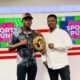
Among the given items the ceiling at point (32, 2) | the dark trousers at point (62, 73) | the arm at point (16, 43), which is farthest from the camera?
the ceiling at point (32, 2)

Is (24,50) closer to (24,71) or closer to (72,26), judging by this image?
(24,71)

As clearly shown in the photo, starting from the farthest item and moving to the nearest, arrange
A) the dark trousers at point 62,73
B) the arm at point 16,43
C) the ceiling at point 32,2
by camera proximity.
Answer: the ceiling at point 32,2, the dark trousers at point 62,73, the arm at point 16,43

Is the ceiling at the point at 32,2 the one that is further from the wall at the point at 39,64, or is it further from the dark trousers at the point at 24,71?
the dark trousers at the point at 24,71

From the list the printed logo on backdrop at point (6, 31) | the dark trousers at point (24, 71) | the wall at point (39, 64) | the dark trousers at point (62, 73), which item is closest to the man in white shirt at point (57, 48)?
the dark trousers at point (62, 73)

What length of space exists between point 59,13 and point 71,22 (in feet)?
0.69

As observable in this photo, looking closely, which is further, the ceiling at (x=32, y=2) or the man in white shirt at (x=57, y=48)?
the ceiling at (x=32, y=2)

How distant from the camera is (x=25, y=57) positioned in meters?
2.38

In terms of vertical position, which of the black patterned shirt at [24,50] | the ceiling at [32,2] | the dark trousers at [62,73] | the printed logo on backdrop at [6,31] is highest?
the ceiling at [32,2]

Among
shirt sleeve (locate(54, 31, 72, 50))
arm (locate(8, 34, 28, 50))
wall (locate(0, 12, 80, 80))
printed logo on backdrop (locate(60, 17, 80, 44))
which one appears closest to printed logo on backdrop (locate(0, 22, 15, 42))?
wall (locate(0, 12, 80, 80))

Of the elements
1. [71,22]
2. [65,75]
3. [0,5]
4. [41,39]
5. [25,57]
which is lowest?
[65,75]

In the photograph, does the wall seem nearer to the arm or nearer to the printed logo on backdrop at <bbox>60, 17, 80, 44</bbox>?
the printed logo on backdrop at <bbox>60, 17, 80, 44</bbox>

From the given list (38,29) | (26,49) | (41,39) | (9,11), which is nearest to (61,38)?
(41,39)

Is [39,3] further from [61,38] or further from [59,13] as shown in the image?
[61,38]

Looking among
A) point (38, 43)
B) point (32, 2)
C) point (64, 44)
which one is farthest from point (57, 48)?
point (32, 2)
